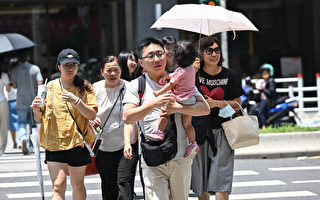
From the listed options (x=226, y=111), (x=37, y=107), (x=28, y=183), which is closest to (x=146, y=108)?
(x=37, y=107)

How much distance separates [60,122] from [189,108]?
1527 millimetres

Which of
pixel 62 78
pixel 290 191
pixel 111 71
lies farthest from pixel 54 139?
pixel 290 191

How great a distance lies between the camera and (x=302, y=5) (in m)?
19.9

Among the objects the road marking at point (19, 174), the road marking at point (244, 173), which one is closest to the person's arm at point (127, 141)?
the road marking at point (244, 173)

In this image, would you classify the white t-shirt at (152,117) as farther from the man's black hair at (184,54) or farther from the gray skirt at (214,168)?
the gray skirt at (214,168)

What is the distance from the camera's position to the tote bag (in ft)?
20.4

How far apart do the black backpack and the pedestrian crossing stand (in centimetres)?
331

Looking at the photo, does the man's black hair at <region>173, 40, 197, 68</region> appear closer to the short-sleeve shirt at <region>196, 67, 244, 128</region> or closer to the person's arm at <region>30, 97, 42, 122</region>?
the short-sleeve shirt at <region>196, 67, 244, 128</region>

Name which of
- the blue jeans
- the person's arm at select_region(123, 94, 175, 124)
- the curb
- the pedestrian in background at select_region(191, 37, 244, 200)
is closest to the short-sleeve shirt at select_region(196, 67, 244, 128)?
the pedestrian in background at select_region(191, 37, 244, 200)

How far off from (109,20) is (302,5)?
613 centimetres

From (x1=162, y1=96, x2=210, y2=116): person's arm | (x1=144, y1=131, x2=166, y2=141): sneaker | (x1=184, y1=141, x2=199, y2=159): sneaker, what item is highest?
(x1=162, y1=96, x2=210, y2=116): person's arm

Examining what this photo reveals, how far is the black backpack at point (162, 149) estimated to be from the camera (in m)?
4.91

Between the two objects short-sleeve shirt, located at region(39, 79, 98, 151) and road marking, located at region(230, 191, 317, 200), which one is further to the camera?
road marking, located at region(230, 191, 317, 200)

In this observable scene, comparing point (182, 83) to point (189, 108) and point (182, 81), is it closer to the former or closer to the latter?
point (182, 81)
